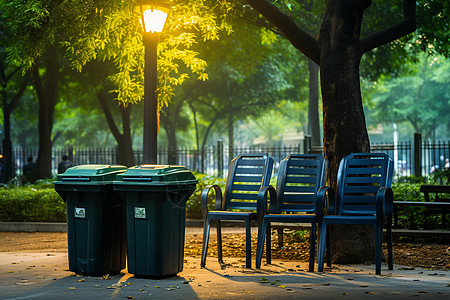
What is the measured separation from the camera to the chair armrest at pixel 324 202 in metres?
7.89

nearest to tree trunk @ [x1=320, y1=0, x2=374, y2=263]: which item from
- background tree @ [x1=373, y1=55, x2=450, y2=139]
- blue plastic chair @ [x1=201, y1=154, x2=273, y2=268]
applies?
blue plastic chair @ [x1=201, y1=154, x2=273, y2=268]

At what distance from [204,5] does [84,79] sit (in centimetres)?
1595

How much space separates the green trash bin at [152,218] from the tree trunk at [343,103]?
8.08ft

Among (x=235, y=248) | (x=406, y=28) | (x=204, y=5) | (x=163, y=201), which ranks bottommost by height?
(x=235, y=248)

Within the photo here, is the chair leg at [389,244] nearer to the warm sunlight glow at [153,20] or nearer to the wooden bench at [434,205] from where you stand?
the wooden bench at [434,205]

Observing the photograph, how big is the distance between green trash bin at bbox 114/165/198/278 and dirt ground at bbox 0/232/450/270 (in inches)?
93.8

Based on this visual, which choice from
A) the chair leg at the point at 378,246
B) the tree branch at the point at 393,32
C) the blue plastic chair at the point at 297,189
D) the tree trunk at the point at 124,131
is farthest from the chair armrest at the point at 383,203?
the tree trunk at the point at 124,131

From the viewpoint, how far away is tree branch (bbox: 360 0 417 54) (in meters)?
9.41

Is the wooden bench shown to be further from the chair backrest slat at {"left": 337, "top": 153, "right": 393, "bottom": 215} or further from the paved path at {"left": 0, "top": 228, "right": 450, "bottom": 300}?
the paved path at {"left": 0, "top": 228, "right": 450, "bottom": 300}

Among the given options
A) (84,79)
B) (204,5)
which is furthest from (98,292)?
(84,79)

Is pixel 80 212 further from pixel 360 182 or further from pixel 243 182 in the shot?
pixel 360 182

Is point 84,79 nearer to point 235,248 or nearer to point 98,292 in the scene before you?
point 235,248

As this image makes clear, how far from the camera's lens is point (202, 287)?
691 cm

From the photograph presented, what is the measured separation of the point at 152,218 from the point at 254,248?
347 centimetres
